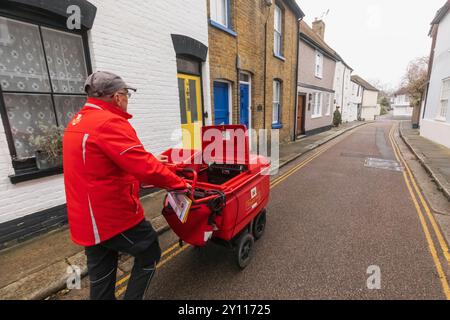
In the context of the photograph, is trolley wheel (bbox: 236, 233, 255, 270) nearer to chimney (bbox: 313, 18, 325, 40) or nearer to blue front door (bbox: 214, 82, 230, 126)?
blue front door (bbox: 214, 82, 230, 126)

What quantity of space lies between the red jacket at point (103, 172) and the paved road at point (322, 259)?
128cm

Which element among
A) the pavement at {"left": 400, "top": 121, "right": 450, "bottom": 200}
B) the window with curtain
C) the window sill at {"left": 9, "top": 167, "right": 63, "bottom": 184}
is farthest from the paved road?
the window with curtain

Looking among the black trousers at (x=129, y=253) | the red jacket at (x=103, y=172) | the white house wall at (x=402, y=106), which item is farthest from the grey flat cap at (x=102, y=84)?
the white house wall at (x=402, y=106)

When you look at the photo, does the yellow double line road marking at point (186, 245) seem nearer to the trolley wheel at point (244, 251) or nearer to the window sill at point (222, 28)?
the trolley wheel at point (244, 251)

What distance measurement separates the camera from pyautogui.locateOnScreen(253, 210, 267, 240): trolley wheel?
3412 mm

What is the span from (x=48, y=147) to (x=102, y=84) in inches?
106

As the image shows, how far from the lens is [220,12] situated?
23.9ft

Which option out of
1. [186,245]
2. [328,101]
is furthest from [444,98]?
[186,245]

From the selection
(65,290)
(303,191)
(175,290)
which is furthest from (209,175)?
(303,191)

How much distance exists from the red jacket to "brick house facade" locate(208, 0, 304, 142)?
5408 millimetres

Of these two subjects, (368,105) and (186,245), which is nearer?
(186,245)

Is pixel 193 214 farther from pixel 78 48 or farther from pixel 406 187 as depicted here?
pixel 406 187

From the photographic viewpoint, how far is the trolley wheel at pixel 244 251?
2.79 m

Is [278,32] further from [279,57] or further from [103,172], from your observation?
[103,172]
